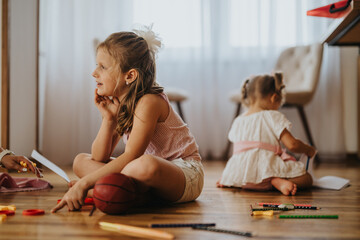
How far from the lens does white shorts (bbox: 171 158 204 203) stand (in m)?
1.26

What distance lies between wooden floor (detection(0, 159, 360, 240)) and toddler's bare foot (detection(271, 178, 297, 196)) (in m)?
0.03

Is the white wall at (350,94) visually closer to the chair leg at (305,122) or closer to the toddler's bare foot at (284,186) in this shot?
the chair leg at (305,122)

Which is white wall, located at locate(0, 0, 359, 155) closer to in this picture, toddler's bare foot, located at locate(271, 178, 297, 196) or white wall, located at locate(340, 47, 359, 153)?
toddler's bare foot, located at locate(271, 178, 297, 196)

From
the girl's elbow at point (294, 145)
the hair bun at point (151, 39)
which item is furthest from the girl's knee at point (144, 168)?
the girl's elbow at point (294, 145)

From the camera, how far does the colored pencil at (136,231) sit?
2.76ft

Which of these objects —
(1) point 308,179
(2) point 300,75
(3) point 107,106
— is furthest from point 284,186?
(2) point 300,75

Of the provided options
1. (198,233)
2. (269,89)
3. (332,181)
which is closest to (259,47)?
(269,89)

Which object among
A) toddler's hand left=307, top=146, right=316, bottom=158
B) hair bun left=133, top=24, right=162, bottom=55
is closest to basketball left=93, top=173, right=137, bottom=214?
hair bun left=133, top=24, right=162, bottom=55

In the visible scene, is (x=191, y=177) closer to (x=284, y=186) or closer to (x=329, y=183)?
(x=284, y=186)

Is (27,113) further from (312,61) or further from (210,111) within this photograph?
(312,61)

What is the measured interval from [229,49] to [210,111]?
49 cm

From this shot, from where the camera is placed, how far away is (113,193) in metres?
1.03

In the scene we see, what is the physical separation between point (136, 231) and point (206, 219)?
23 centimetres

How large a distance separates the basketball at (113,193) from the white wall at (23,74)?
1430mm
